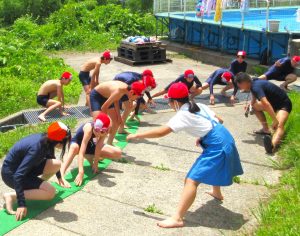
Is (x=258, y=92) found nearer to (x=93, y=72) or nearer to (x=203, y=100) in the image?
(x=203, y=100)

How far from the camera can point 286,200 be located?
5.25 metres

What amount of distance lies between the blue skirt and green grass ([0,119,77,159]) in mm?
3674

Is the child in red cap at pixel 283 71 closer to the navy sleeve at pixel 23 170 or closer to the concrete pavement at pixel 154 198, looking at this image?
the concrete pavement at pixel 154 198

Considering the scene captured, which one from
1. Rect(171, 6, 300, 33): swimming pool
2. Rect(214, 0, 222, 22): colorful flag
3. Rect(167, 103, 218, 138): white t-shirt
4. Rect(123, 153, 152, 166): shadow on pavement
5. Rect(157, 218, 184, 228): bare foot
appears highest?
Rect(214, 0, 222, 22): colorful flag

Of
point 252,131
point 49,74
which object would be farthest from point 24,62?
point 252,131

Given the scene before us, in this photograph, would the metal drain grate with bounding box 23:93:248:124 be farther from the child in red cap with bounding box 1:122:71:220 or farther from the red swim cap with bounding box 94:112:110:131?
the child in red cap with bounding box 1:122:71:220

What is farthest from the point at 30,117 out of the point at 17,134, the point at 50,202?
the point at 50,202

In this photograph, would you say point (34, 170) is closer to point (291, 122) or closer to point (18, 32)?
point (291, 122)

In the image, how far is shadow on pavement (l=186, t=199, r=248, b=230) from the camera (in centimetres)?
501

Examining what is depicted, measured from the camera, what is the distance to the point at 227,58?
16.2 metres

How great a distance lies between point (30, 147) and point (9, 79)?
296 inches

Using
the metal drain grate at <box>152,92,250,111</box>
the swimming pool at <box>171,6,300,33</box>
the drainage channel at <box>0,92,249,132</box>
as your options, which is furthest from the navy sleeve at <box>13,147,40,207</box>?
the swimming pool at <box>171,6,300,33</box>

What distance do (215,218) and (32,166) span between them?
2168 mm

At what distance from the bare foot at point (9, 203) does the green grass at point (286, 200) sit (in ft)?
8.98
